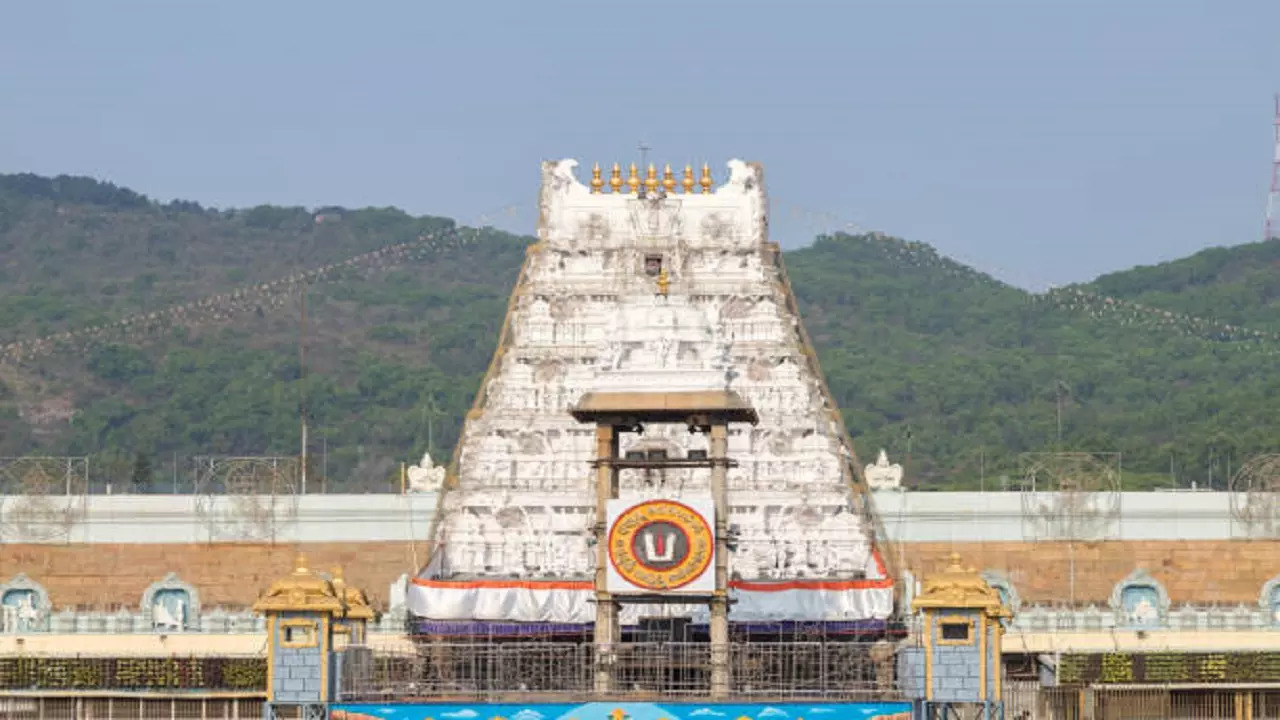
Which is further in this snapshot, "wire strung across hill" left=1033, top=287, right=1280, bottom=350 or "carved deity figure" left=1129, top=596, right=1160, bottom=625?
"wire strung across hill" left=1033, top=287, right=1280, bottom=350

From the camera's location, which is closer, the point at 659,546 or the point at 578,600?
the point at 659,546

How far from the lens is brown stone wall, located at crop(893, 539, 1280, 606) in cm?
8825

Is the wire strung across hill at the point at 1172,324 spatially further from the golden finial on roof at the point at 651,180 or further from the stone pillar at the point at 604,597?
the stone pillar at the point at 604,597

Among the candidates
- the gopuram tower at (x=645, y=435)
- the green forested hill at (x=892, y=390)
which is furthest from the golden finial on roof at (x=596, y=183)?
the green forested hill at (x=892, y=390)

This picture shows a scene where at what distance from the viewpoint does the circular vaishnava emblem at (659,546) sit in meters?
55.7

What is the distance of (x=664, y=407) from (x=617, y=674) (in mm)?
4764

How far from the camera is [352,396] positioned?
182125 millimetres

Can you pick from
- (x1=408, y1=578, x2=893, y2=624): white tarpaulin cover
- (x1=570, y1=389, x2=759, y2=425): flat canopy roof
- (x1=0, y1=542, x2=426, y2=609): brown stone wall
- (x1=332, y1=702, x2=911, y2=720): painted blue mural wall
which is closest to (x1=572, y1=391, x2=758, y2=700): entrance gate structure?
(x1=570, y1=389, x2=759, y2=425): flat canopy roof

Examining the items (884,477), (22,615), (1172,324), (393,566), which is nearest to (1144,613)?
(884,477)

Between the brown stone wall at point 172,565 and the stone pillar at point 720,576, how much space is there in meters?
33.4

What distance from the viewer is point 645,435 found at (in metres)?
73.4

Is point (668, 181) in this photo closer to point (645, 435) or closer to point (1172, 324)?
point (645, 435)

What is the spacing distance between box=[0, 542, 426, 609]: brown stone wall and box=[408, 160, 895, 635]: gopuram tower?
7.76m

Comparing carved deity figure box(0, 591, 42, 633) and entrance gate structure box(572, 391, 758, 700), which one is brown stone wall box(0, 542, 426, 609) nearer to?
carved deity figure box(0, 591, 42, 633)
